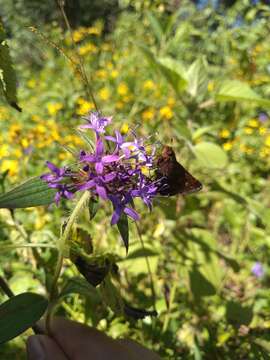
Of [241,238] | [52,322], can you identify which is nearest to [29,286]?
[52,322]

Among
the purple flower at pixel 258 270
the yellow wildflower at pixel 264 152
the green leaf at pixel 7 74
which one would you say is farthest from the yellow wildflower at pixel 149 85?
the green leaf at pixel 7 74

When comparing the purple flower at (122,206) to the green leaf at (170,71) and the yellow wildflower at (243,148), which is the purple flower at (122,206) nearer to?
the green leaf at (170,71)

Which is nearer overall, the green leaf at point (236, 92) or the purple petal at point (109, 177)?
the purple petal at point (109, 177)

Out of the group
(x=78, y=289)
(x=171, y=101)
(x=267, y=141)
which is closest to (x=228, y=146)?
(x=267, y=141)

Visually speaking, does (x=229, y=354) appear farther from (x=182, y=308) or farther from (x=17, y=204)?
(x=17, y=204)

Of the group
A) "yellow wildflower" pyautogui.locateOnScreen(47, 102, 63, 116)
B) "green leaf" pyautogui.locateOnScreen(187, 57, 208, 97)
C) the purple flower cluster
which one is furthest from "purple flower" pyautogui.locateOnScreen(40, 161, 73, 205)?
"yellow wildflower" pyautogui.locateOnScreen(47, 102, 63, 116)

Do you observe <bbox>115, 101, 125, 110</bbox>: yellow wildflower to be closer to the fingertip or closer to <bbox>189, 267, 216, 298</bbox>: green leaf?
<bbox>189, 267, 216, 298</bbox>: green leaf

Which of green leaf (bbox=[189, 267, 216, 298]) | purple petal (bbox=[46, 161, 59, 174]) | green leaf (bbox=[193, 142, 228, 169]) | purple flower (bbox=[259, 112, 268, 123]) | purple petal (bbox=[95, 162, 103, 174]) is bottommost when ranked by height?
purple flower (bbox=[259, 112, 268, 123])
